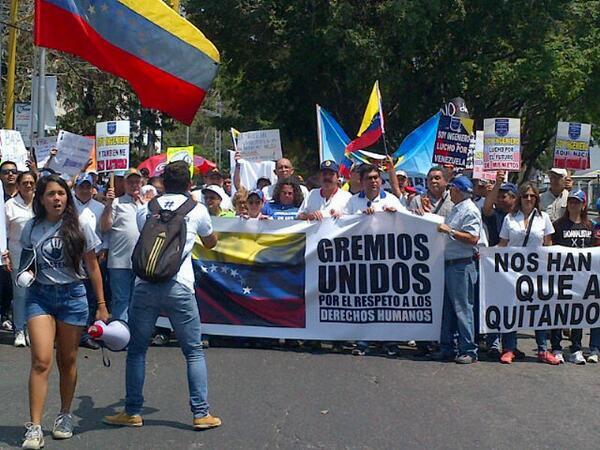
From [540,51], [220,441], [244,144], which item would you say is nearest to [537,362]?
[220,441]

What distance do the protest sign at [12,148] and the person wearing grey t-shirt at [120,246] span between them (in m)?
3.03

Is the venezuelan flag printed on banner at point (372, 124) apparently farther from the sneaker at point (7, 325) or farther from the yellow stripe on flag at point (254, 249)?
the sneaker at point (7, 325)

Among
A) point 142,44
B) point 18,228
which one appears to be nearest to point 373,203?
point 142,44

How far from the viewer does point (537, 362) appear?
28.6 feet

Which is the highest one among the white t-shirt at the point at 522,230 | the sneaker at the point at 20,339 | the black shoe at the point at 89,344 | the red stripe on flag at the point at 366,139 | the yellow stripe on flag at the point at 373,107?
the yellow stripe on flag at the point at 373,107

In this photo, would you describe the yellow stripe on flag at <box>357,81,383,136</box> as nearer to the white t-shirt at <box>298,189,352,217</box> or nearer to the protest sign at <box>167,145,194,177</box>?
the white t-shirt at <box>298,189,352,217</box>

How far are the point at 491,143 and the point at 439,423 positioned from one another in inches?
182

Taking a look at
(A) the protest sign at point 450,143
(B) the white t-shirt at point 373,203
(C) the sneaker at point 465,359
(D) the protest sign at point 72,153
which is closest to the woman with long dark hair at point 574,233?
(C) the sneaker at point 465,359

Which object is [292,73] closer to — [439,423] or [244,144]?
Result: [244,144]

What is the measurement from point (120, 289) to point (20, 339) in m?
1.10

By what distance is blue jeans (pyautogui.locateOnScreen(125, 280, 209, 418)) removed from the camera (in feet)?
20.0

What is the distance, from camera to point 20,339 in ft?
29.8

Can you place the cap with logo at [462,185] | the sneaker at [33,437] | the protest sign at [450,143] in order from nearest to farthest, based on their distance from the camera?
the sneaker at [33,437]
the cap with logo at [462,185]
the protest sign at [450,143]

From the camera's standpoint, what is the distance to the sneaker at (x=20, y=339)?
9031 millimetres
